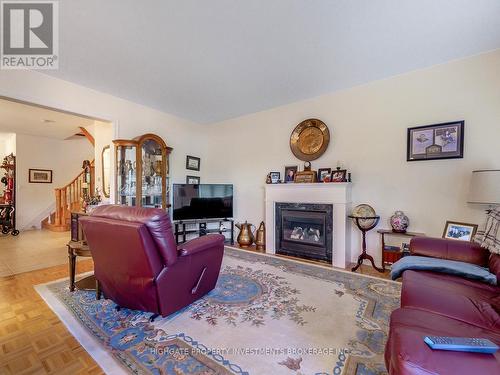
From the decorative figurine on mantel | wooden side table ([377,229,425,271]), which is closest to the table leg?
the decorative figurine on mantel

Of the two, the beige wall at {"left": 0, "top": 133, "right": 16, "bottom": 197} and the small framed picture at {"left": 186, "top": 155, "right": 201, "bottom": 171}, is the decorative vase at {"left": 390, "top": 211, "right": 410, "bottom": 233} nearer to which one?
the small framed picture at {"left": 186, "top": 155, "right": 201, "bottom": 171}

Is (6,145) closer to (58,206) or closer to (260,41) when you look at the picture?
(58,206)

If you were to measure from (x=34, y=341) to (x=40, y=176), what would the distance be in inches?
280

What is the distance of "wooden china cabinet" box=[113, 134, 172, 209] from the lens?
392 centimetres

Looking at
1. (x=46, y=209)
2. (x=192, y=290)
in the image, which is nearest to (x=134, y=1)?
(x=192, y=290)

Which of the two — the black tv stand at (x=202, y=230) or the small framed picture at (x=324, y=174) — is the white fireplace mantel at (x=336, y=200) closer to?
the small framed picture at (x=324, y=174)

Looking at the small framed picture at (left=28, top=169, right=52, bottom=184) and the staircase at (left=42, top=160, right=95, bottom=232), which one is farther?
the small framed picture at (left=28, top=169, right=52, bottom=184)

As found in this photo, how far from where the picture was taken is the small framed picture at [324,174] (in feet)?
12.3

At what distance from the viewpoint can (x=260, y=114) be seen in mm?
4707

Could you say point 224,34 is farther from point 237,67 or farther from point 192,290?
point 192,290

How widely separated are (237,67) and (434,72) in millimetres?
2491

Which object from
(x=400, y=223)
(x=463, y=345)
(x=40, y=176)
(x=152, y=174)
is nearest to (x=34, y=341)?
(x=463, y=345)

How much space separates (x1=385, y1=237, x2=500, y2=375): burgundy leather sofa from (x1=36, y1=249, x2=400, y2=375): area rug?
49 centimetres

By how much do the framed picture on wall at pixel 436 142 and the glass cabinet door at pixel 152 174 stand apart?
3.95m
